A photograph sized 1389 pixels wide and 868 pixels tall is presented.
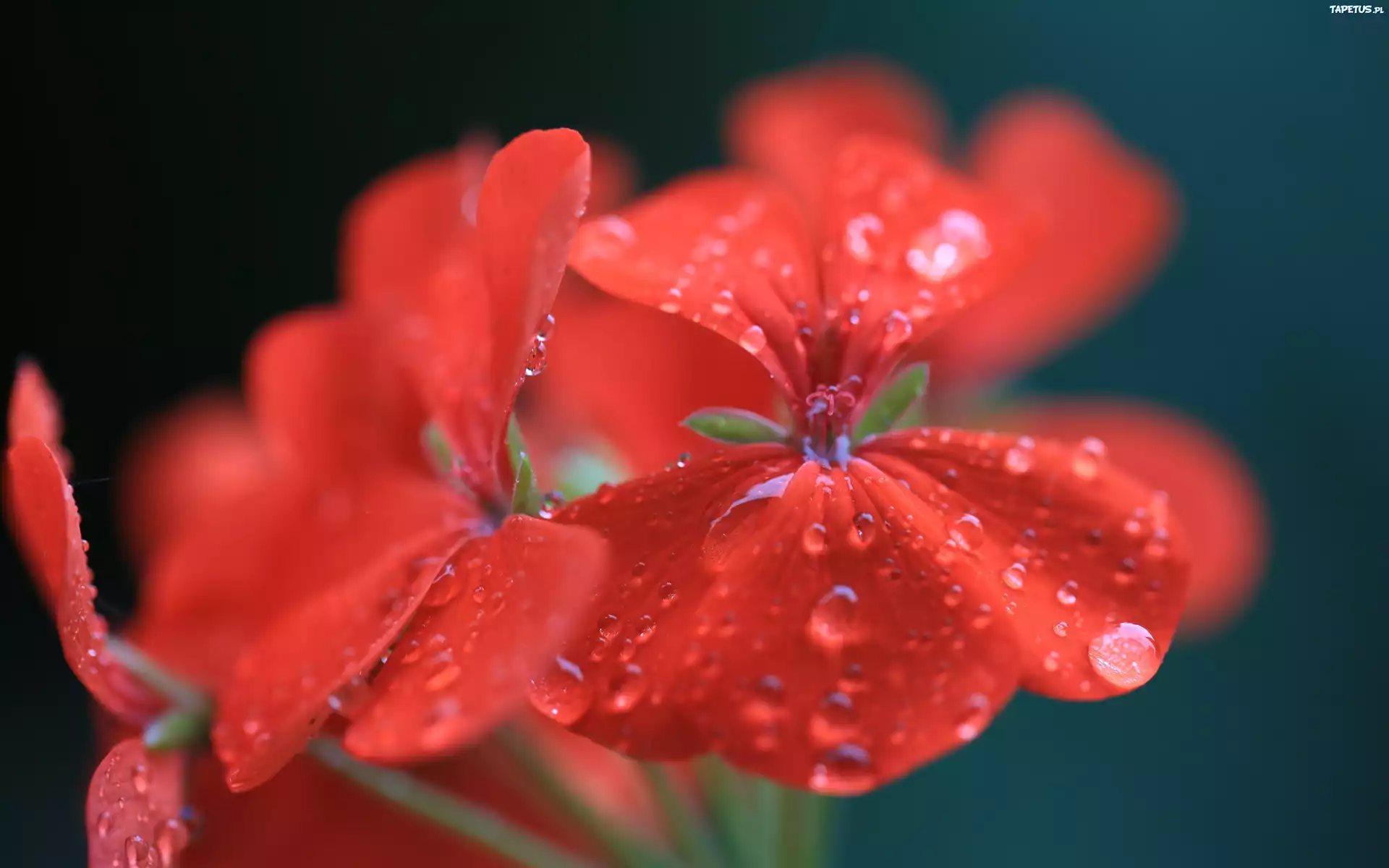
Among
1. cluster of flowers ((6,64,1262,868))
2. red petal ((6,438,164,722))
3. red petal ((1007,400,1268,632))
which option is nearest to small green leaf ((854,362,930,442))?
cluster of flowers ((6,64,1262,868))

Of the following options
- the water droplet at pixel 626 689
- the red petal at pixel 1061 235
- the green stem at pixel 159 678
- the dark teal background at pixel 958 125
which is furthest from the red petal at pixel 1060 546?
the dark teal background at pixel 958 125

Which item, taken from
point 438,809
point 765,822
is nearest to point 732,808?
point 765,822

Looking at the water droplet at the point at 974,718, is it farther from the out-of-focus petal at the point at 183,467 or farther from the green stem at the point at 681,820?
the out-of-focus petal at the point at 183,467

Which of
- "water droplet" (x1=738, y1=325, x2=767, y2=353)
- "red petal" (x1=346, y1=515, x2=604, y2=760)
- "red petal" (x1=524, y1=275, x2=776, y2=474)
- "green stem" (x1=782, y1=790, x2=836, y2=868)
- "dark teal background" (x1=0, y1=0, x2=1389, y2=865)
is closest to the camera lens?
"red petal" (x1=346, y1=515, x2=604, y2=760)

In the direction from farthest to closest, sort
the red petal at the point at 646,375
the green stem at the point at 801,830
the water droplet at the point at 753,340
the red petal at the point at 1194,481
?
the red petal at the point at 1194,481 < the red petal at the point at 646,375 < the green stem at the point at 801,830 < the water droplet at the point at 753,340

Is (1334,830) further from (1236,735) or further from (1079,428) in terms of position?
(1079,428)

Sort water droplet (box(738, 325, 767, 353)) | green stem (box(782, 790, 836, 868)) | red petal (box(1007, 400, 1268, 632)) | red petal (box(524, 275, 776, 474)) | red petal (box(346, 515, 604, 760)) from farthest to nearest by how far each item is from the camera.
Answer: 1. red petal (box(1007, 400, 1268, 632))
2. red petal (box(524, 275, 776, 474))
3. green stem (box(782, 790, 836, 868))
4. water droplet (box(738, 325, 767, 353))
5. red petal (box(346, 515, 604, 760))

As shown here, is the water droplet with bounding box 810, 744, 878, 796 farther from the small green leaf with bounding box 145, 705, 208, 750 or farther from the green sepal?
the small green leaf with bounding box 145, 705, 208, 750
